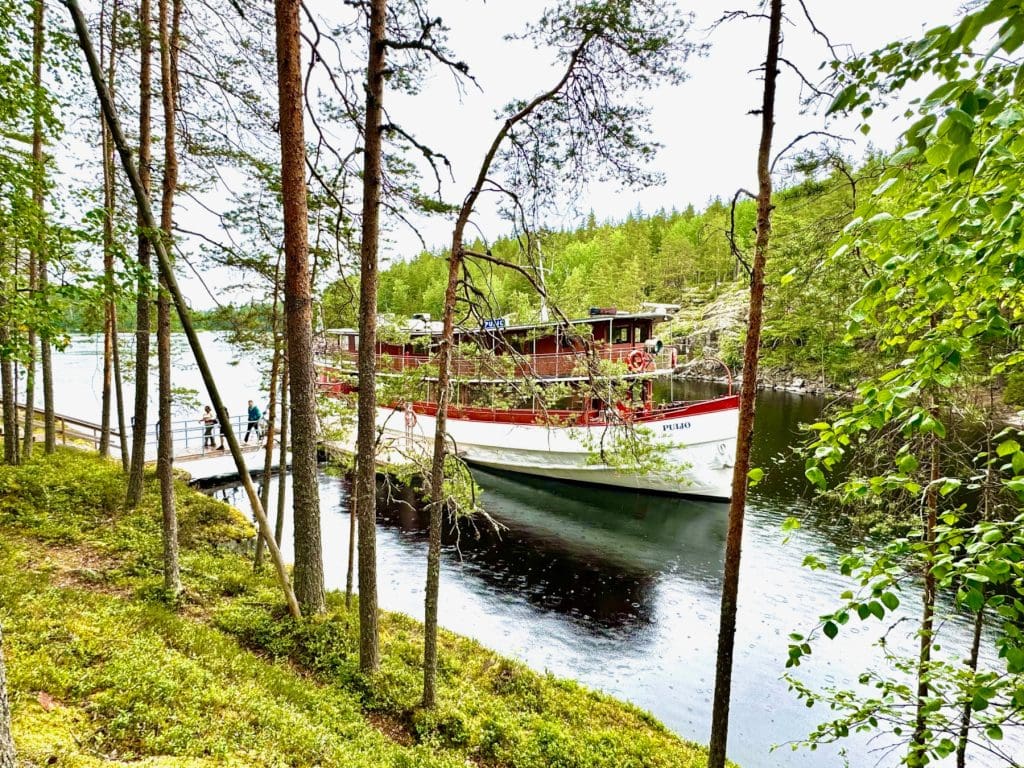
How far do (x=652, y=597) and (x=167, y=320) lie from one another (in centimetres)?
1013

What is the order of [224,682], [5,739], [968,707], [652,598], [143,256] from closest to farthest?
[5,739] < [968,707] < [224,682] < [143,256] < [652,598]

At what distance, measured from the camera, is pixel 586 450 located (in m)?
17.6

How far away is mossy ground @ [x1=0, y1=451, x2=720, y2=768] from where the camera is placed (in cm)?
343

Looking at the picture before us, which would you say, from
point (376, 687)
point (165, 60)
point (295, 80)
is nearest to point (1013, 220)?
point (295, 80)

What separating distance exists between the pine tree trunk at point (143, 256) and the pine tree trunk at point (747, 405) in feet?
14.3

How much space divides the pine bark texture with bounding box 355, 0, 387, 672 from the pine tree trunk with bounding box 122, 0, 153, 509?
1.78 metres

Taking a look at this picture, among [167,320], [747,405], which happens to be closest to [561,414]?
[747,405]

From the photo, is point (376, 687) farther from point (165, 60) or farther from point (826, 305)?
point (165, 60)

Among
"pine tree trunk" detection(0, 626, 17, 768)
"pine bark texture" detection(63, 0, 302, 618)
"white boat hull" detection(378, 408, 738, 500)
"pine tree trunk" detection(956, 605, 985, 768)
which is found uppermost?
"pine bark texture" detection(63, 0, 302, 618)

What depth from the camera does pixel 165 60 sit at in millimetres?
5586

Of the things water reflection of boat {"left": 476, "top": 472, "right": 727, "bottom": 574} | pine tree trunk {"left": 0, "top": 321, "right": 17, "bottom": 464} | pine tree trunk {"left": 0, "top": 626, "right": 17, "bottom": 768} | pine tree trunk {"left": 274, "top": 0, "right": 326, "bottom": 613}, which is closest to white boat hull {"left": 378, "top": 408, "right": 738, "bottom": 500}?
water reflection of boat {"left": 476, "top": 472, "right": 727, "bottom": 574}

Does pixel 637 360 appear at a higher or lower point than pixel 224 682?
higher

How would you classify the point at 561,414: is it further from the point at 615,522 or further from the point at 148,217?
the point at 148,217

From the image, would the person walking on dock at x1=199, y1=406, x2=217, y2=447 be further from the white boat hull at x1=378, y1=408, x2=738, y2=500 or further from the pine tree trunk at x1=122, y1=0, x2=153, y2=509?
the pine tree trunk at x1=122, y1=0, x2=153, y2=509
